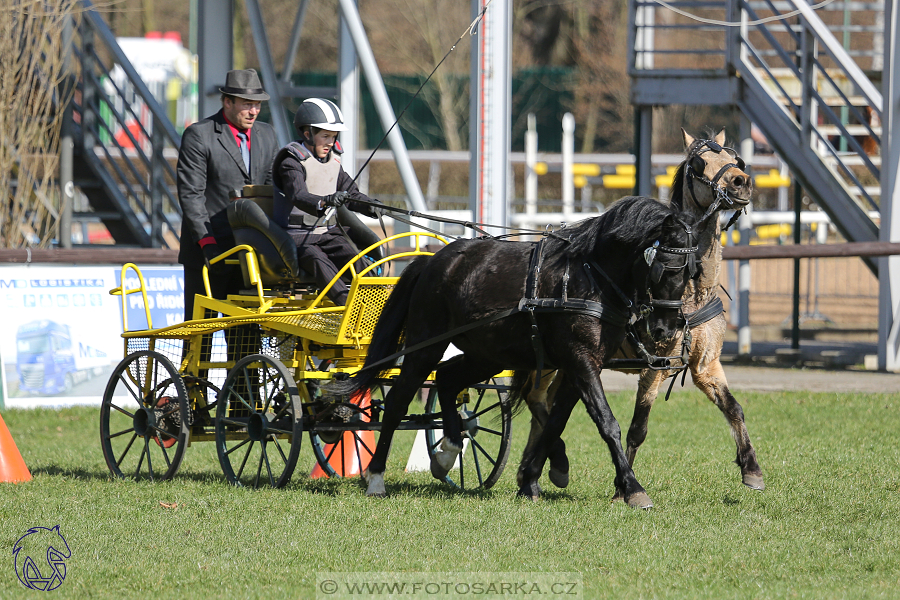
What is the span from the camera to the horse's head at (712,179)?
6578mm

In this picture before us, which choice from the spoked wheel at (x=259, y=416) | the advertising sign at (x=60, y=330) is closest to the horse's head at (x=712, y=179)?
the spoked wheel at (x=259, y=416)

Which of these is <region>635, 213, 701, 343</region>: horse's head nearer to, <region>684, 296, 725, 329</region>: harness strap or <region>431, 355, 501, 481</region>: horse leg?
<region>684, 296, 725, 329</region>: harness strap

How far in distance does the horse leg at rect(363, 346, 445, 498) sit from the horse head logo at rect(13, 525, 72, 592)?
6.13ft

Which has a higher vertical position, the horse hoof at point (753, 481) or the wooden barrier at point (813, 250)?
the wooden barrier at point (813, 250)

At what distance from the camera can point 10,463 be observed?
776cm

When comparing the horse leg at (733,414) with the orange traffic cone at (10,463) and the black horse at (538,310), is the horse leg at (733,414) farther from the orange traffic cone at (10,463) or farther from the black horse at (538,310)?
the orange traffic cone at (10,463)

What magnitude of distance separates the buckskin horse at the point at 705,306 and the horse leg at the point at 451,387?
48cm

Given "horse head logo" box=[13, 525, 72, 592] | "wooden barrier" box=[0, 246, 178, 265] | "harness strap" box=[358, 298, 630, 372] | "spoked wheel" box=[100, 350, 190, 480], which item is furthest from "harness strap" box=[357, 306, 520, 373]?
"wooden barrier" box=[0, 246, 178, 265]

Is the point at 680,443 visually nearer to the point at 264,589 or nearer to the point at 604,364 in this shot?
the point at 604,364

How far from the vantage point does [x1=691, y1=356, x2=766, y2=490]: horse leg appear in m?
6.94

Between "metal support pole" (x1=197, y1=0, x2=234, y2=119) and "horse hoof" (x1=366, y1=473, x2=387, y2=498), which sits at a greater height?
"metal support pole" (x1=197, y1=0, x2=234, y2=119)

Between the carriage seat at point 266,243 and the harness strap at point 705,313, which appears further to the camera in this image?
the carriage seat at point 266,243

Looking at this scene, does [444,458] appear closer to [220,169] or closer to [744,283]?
[220,169]

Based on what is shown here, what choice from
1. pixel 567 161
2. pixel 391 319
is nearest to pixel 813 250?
pixel 391 319
